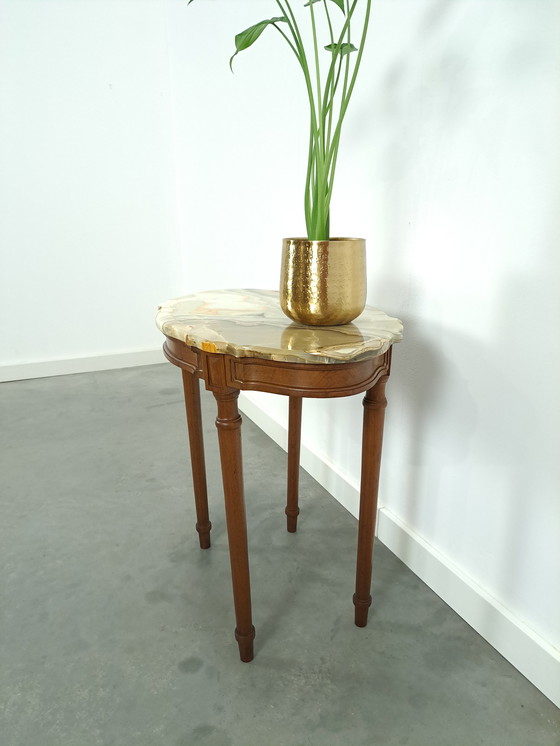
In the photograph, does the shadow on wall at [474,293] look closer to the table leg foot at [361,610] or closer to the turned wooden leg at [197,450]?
the table leg foot at [361,610]

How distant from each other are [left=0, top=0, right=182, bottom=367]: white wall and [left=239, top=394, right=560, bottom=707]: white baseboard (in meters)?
2.16

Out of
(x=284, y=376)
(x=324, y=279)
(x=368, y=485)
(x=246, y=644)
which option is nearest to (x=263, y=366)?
(x=284, y=376)

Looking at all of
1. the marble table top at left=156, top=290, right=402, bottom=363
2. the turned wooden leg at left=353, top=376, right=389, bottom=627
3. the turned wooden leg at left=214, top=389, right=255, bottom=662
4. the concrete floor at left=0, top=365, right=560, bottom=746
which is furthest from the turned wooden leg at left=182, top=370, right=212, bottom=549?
the turned wooden leg at left=353, top=376, right=389, bottom=627

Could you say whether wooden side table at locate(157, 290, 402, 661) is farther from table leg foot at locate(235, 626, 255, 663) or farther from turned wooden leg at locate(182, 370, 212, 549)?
turned wooden leg at locate(182, 370, 212, 549)

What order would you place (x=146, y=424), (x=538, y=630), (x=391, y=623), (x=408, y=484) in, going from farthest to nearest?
1. (x=146, y=424)
2. (x=408, y=484)
3. (x=391, y=623)
4. (x=538, y=630)

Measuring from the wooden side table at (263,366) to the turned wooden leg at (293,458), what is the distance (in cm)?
35

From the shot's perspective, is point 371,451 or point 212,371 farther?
point 371,451

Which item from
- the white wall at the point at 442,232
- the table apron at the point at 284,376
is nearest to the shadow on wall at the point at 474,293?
the white wall at the point at 442,232

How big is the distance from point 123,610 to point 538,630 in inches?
39.9

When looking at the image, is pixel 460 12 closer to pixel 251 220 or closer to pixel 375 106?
pixel 375 106

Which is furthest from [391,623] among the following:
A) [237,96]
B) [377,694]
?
[237,96]

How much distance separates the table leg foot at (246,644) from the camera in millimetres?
1165

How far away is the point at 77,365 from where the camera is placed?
3.32 meters

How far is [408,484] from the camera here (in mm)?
1453
